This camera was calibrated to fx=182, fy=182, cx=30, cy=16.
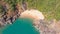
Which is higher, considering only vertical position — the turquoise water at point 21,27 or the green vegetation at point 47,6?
the green vegetation at point 47,6

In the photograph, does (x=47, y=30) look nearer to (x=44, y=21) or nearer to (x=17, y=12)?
(x=44, y=21)

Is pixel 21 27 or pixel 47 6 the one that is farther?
pixel 47 6

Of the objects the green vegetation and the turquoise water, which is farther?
the green vegetation

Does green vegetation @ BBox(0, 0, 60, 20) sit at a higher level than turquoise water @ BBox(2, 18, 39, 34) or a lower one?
higher

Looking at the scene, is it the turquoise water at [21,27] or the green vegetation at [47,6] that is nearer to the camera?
the turquoise water at [21,27]
